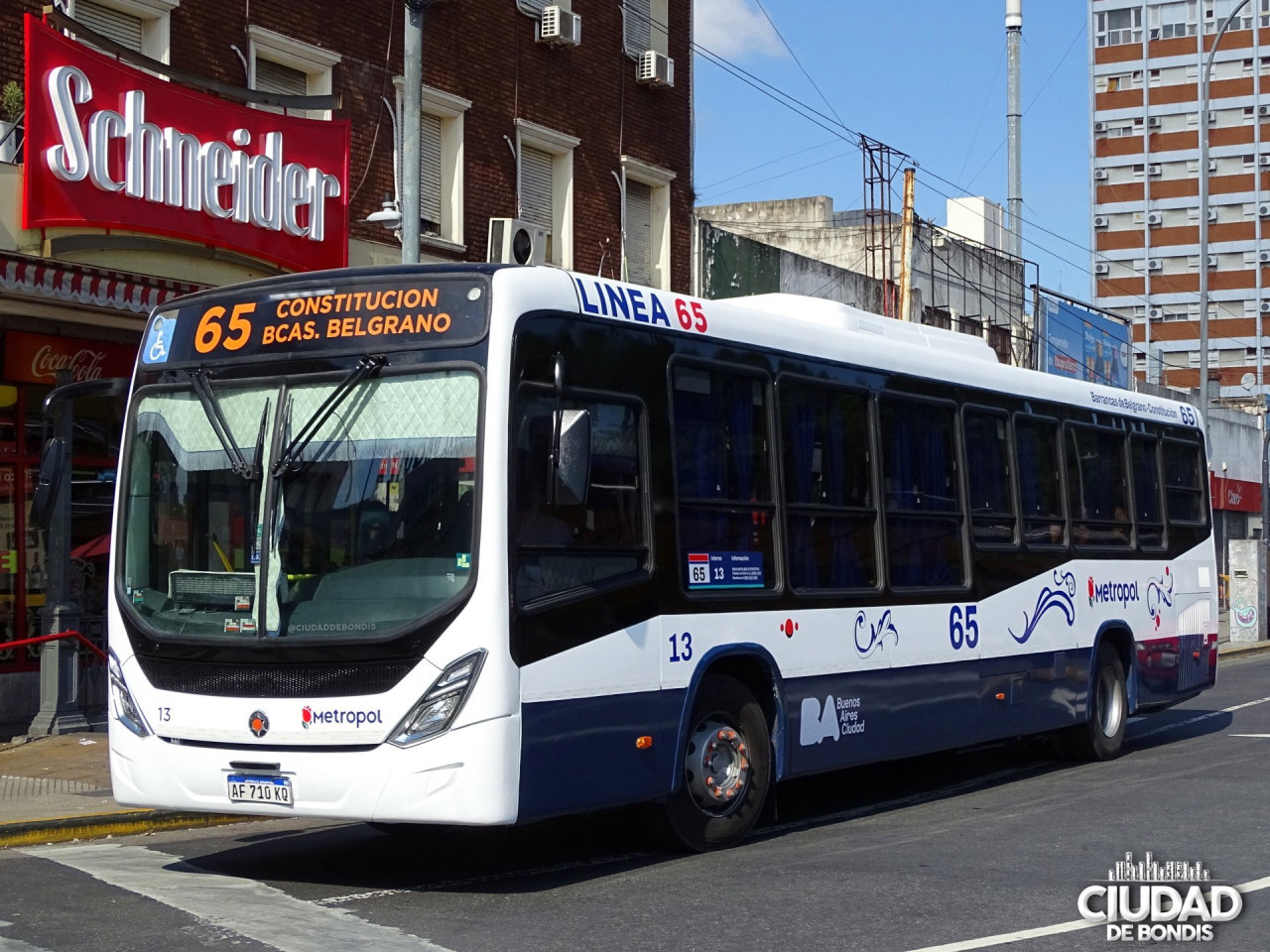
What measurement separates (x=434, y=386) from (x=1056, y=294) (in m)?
33.4

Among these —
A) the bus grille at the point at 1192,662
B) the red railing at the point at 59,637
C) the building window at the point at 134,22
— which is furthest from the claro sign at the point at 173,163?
Answer: the bus grille at the point at 1192,662

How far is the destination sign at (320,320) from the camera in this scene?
838 cm

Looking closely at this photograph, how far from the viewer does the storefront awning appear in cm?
1380

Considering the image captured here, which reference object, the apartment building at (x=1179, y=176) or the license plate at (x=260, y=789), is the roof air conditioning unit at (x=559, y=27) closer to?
the license plate at (x=260, y=789)

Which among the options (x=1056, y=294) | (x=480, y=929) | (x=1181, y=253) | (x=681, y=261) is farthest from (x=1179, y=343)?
(x=480, y=929)

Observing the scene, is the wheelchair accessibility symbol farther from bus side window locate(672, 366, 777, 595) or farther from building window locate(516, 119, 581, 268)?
building window locate(516, 119, 581, 268)

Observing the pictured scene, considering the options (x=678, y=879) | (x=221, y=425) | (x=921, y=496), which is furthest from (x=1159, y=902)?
(x=221, y=425)

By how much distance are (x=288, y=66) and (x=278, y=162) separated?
6.00ft

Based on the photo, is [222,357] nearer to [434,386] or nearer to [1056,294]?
[434,386]

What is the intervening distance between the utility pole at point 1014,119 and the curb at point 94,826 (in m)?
27.1

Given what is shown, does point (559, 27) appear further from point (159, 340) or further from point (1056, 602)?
point (159, 340)

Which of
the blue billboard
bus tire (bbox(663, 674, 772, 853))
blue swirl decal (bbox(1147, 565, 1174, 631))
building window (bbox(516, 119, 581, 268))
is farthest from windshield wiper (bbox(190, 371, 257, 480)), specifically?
the blue billboard

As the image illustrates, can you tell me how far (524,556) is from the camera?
8.16 m

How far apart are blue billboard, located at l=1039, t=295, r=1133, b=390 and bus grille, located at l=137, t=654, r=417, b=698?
32707 millimetres
